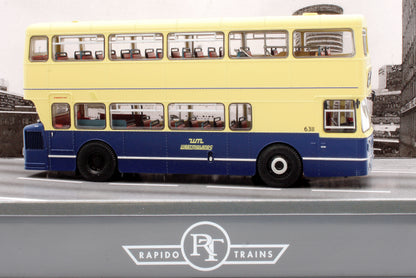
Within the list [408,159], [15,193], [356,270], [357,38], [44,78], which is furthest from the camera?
[408,159]

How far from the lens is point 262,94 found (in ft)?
18.4

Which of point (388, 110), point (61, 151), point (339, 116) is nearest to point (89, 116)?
point (61, 151)

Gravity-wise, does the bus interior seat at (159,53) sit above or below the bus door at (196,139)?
above

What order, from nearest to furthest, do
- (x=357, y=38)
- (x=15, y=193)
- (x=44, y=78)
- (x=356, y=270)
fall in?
1. (x=356, y=270)
2. (x=15, y=193)
3. (x=357, y=38)
4. (x=44, y=78)

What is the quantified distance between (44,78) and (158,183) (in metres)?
2.03

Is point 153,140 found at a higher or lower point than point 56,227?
higher

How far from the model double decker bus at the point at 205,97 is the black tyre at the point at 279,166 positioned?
13mm

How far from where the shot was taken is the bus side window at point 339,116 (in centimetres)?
556

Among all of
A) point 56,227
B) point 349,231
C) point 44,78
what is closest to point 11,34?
point 44,78

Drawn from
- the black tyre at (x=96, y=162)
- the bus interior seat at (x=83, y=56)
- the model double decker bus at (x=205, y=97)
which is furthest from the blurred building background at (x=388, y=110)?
the bus interior seat at (x=83, y=56)

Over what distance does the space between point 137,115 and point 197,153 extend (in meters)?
0.95

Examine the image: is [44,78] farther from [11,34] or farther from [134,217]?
[134,217]

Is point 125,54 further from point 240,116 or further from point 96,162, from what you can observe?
point 240,116

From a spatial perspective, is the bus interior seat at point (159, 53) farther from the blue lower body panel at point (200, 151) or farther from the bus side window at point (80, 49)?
the blue lower body panel at point (200, 151)
